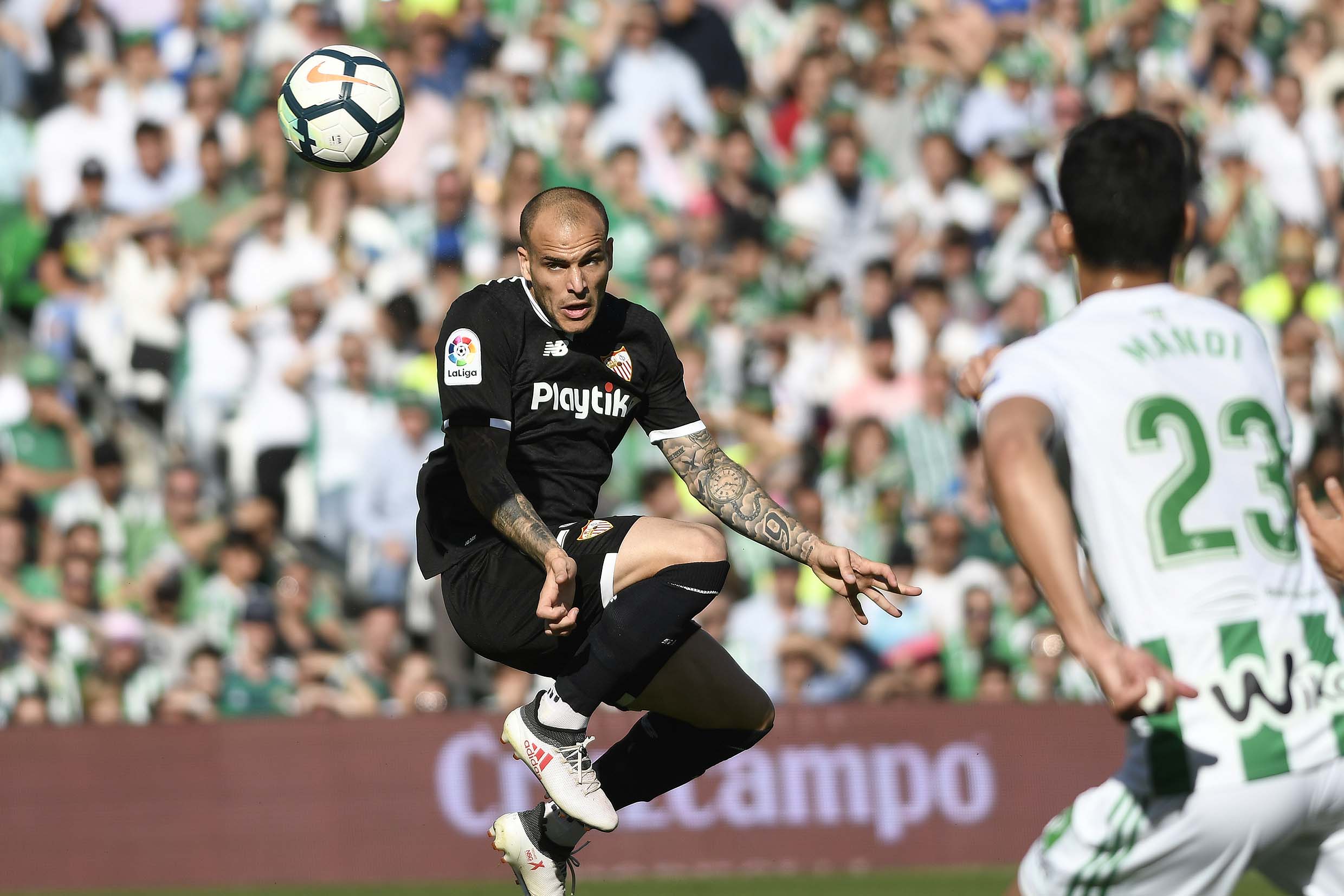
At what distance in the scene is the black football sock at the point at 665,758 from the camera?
7.01m

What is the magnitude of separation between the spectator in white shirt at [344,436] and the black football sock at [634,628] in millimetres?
7063

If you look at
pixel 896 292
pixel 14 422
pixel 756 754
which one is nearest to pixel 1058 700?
pixel 756 754

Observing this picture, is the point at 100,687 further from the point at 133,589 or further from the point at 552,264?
the point at 552,264

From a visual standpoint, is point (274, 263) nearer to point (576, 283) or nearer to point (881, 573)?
point (576, 283)

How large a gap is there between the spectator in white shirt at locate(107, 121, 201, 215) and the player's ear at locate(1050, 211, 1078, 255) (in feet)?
36.8

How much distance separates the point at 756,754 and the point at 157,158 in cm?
668

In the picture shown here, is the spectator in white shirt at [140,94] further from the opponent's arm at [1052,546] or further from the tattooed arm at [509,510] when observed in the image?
the opponent's arm at [1052,546]

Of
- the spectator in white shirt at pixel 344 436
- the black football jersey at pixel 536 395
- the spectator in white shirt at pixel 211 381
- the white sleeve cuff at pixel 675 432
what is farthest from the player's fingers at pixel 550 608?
the spectator in white shirt at pixel 211 381

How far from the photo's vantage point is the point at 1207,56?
16.5 metres

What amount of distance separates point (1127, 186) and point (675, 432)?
3196mm

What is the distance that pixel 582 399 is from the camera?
6.79m

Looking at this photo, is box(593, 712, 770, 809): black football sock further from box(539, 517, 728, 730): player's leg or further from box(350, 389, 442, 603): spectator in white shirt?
box(350, 389, 442, 603): spectator in white shirt

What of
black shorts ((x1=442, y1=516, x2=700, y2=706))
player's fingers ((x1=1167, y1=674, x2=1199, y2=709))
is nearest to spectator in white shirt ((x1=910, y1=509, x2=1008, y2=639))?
black shorts ((x1=442, y1=516, x2=700, y2=706))

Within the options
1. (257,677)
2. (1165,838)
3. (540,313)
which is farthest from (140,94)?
(1165,838)
